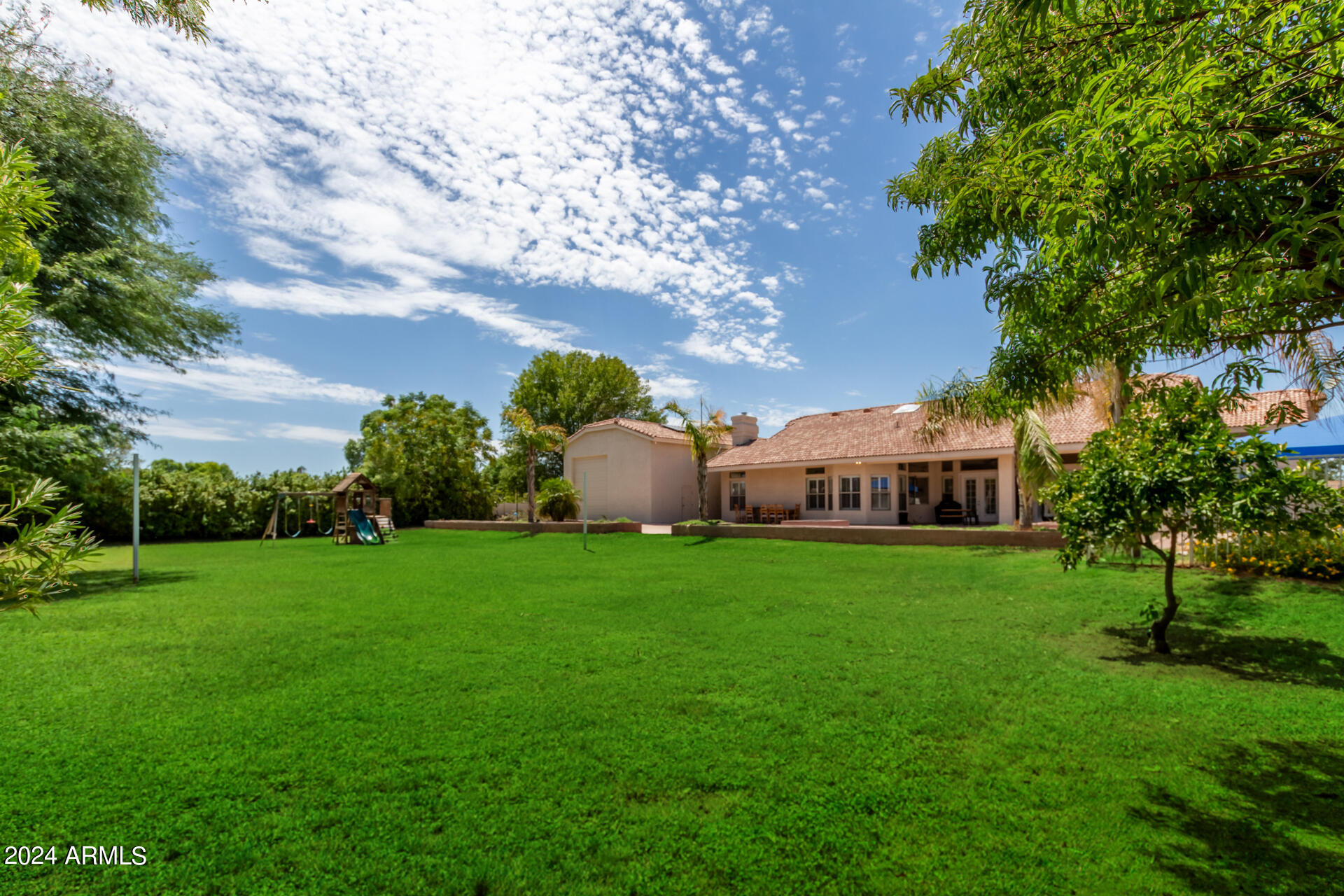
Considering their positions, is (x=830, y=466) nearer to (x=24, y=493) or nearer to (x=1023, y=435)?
(x=1023, y=435)

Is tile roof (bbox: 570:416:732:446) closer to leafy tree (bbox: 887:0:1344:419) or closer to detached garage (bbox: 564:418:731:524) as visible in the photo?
detached garage (bbox: 564:418:731:524)

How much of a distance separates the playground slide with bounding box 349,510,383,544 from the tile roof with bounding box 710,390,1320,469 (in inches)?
599

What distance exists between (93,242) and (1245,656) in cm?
2198

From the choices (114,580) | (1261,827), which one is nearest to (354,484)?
(114,580)

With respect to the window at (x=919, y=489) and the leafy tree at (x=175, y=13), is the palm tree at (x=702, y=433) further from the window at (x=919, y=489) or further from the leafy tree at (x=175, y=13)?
the leafy tree at (x=175, y=13)

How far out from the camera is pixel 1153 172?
2.54m

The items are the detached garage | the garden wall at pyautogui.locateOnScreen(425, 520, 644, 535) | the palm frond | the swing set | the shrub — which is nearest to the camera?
the shrub

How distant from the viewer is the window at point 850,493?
26.7 meters

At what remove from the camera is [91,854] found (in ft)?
11.0

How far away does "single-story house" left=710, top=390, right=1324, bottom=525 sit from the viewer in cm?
2231

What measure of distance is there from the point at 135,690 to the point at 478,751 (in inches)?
155

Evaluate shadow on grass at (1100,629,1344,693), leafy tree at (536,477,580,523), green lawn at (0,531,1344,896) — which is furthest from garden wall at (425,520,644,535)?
shadow on grass at (1100,629,1344,693)

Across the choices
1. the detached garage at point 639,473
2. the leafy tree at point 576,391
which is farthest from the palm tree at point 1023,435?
the leafy tree at point 576,391

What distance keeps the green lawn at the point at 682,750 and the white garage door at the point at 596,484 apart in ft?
75.5
